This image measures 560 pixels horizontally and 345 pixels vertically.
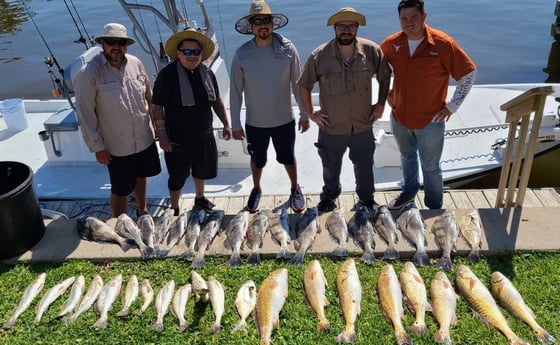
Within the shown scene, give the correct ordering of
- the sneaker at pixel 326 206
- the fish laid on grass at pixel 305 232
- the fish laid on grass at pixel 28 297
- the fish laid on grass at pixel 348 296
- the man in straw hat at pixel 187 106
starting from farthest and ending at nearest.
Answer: the sneaker at pixel 326 206 → the man in straw hat at pixel 187 106 → the fish laid on grass at pixel 305 232 → the fish laid on grass at pixel 28 297 → the fish laid on grass at pixel 348 296

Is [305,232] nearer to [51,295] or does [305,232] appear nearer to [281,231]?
[281,231]

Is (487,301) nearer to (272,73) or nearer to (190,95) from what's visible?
(272,73)

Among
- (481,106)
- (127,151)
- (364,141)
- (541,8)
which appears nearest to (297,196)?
(364,141)

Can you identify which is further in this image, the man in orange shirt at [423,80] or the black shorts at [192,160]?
the black shorts at [192,160]

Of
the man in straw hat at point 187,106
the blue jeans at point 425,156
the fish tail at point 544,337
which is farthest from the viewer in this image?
the blue jeans at point 425,156

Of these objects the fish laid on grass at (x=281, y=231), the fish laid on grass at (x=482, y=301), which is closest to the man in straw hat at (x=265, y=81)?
the fish laid on grass at (x=281, y=231)

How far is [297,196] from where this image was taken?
5.14 meters

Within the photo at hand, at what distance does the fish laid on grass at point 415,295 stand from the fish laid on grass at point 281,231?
3.24 feet

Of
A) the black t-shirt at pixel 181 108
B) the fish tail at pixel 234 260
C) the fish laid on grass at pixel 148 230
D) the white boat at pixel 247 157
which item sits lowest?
the white boat at pixel 247 157

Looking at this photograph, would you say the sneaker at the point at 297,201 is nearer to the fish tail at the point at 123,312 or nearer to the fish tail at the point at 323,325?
the fish tail at the point at 323,325

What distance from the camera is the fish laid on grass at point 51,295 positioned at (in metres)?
3.49

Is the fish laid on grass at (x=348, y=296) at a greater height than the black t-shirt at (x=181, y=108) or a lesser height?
lesser

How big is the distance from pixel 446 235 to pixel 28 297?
342 cm

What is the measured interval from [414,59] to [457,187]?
2.68 meters
